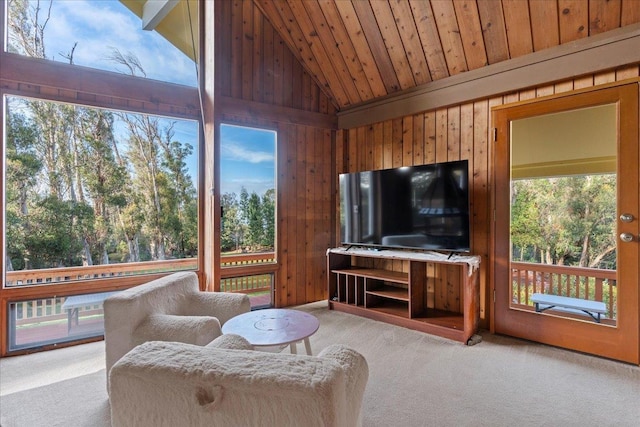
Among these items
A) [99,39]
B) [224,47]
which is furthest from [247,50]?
[99,39]

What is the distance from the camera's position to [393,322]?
11.4 feet

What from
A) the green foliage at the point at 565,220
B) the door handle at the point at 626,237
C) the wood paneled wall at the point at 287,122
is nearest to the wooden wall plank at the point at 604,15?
the green foliage at the point at 565,220

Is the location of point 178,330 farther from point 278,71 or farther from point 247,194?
point 278,71

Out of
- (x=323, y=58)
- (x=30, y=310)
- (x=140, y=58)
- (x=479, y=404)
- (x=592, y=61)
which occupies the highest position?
(x=323, y=58)

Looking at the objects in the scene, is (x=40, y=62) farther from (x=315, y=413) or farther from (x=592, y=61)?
(x=592, y=61)

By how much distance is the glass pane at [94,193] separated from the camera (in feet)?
9.52

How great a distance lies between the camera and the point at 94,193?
10.4ft

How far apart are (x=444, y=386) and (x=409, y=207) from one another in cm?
179

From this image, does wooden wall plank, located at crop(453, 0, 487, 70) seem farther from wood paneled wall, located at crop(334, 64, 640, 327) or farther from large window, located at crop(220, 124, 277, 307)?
large window, located at crop(220, 124, 277, 307)

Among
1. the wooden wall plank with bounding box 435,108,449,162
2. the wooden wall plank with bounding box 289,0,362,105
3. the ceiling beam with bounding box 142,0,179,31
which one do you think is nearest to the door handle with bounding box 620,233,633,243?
the wooden wall plank with bounding box 435,108,449,162

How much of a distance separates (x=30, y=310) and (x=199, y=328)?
2.09 m

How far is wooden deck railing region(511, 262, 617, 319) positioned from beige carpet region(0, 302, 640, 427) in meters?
0.45

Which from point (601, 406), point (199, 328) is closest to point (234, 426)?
point (199, 328)

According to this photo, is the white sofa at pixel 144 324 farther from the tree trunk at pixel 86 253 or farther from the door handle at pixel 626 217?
the door handle at pixel 626 217
